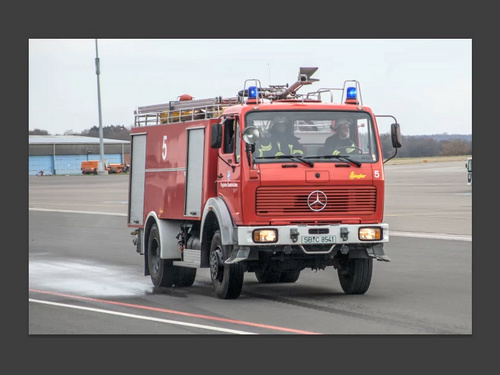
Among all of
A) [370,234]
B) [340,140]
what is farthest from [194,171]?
[370,234]

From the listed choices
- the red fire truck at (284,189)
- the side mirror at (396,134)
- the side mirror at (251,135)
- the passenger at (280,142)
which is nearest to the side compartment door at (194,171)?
the red fire truck at (284,189)

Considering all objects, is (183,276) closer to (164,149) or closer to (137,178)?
(164,149)

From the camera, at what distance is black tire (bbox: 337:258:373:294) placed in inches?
551

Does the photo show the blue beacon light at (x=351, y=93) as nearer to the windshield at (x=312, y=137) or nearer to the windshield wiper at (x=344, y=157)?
the windshield at (x=312, y=137)

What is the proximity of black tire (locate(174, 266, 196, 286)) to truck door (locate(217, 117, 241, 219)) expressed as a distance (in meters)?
2.26

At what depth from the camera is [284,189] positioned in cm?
1307

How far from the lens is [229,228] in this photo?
523 inches

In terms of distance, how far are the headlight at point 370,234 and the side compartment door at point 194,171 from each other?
2476 mm

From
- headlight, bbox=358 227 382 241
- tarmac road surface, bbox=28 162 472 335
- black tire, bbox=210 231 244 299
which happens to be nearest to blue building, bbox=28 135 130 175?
tarmac road surface, bbox=28 162 472 335

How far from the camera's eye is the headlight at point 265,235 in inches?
511
